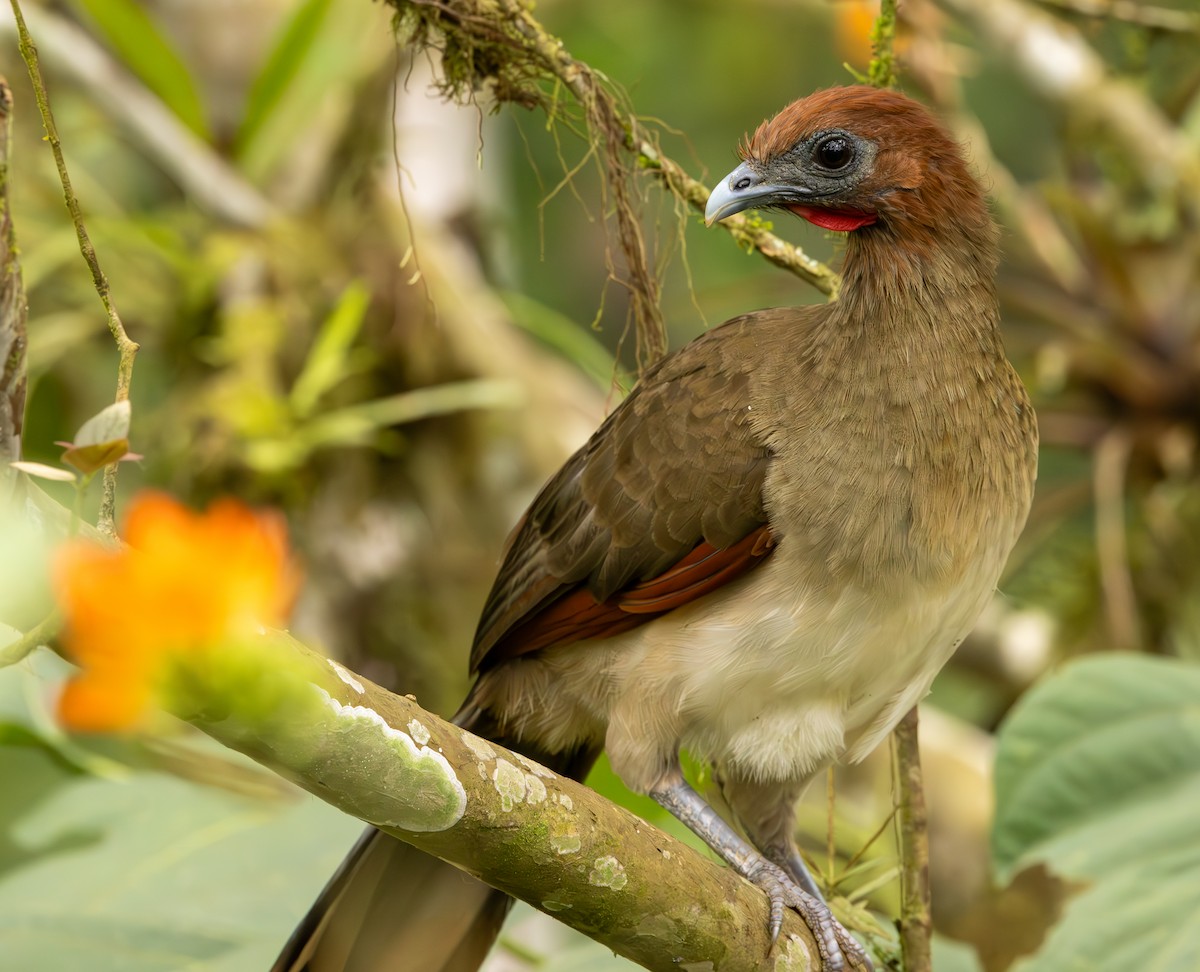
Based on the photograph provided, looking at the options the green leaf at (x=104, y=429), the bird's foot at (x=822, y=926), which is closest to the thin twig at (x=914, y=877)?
the bird's foot at (x=822, y=926)

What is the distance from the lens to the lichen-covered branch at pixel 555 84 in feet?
7.63

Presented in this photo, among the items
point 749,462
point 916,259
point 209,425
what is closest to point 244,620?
point 749,462

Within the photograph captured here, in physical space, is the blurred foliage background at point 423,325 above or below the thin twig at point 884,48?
below

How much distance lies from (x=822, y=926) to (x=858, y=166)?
1289 millimetres

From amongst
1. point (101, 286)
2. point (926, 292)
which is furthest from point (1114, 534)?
point (101, 286)

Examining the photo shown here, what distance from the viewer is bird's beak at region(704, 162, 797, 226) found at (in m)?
2.39

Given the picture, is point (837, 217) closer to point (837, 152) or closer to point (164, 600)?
point (837, 152)

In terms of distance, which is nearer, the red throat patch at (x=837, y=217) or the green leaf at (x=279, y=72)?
the red throat patch at (x=837, y=217)

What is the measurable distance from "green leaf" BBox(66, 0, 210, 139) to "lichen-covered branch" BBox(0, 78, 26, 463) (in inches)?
99.8

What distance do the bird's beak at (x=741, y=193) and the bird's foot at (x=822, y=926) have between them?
113 centimetres

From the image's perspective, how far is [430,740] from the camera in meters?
1.61

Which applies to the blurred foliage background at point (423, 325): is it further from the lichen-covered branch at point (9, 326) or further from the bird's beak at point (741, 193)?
the lichen-covered branch at point (9, 326)

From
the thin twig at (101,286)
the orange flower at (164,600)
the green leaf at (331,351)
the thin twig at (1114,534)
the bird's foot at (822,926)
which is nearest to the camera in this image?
the orange flower at (164,600)

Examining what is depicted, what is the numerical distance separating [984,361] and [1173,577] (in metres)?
2.48
